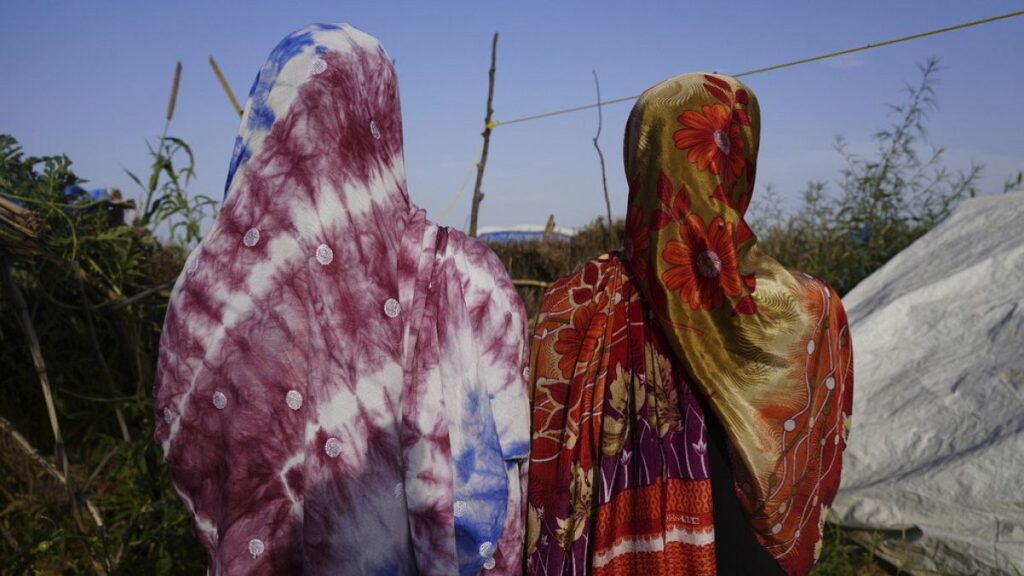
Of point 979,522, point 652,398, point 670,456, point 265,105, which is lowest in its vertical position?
point 979,522

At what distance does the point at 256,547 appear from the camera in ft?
4.91

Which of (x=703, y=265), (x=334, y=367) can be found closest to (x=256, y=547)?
(x=334, y=367)

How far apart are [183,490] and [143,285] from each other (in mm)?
1633

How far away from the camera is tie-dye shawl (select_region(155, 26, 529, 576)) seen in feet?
4.85

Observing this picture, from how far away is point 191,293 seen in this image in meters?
1.54

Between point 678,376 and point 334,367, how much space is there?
0.70m

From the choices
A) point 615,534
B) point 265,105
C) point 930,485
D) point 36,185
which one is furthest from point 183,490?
point 930,485

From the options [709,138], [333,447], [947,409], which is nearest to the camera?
[333,447]

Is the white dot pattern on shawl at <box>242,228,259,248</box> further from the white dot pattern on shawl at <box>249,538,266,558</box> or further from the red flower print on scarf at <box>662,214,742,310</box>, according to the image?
the red flower print on scarf at <box>662,214,742,310</box>

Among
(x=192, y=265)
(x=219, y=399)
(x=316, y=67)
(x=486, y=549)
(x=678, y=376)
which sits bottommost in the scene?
(x=486, y=549)

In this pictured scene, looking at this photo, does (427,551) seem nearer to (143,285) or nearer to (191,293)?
(191,293)

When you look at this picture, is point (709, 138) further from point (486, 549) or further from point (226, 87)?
point (226, 87)

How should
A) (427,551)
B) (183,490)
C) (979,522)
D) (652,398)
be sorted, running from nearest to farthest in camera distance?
(427,551), (183,490), (652,398), (979,522)

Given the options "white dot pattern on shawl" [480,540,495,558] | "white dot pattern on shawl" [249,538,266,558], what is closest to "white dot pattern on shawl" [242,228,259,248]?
"white dot pattern on shawl" [249,538,266,558]
